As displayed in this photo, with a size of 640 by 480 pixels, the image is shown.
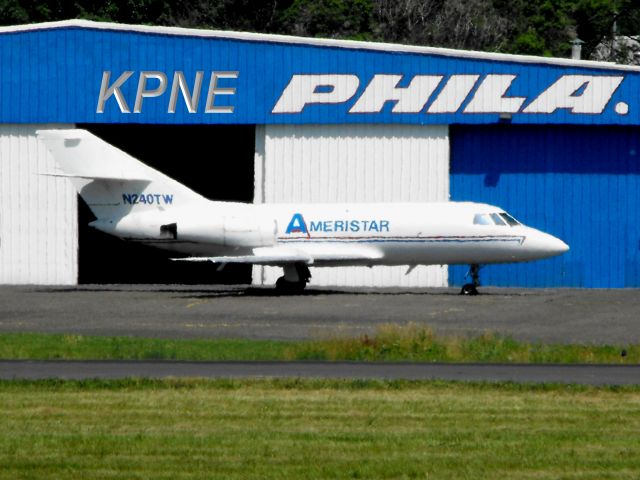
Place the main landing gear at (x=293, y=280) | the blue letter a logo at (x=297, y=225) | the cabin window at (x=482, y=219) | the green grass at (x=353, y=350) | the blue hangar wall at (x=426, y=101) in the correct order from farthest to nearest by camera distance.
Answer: the blue hangar wall at (x=426, y=101) → the main landing gear at (x=293, y=280) → the blue letter a logo at (x=297, y=225) → the cabin window at (x=482, y=219) → the green grass at (x=353, y=350)

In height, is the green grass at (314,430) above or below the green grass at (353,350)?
below

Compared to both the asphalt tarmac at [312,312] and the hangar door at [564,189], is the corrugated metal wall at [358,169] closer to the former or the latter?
the hangar door at [564,189]

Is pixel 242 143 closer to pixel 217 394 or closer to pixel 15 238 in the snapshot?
pixel 15 238

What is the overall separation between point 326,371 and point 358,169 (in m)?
27.8

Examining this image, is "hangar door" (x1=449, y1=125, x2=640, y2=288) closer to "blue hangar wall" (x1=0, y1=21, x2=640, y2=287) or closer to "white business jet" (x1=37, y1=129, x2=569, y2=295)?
"blue hangar wall" (x1=0, y1=21, x2=640, y2=287)

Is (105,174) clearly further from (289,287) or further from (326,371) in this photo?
(326,371)

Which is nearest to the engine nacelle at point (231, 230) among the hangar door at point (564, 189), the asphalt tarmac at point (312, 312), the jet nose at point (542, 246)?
the asphalt tarmac at point (312, 312)

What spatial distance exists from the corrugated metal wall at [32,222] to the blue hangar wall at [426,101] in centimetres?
169

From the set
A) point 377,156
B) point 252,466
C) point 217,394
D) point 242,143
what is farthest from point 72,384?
point 242,143

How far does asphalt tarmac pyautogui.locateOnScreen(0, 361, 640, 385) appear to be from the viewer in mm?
22141

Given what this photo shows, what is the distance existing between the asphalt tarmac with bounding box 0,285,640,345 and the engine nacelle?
70.9 inches

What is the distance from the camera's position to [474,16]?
8569 cm

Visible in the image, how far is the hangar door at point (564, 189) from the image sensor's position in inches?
1951

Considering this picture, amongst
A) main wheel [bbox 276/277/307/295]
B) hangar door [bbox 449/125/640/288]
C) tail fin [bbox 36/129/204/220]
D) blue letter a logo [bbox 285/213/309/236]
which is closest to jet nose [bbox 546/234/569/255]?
hangar door [bbox 449/125/640/288]
